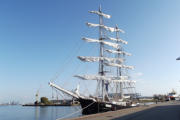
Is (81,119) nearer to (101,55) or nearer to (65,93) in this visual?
(65,93)

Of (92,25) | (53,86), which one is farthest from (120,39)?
(53,86)

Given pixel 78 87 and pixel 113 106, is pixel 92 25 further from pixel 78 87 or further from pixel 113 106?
pixel 113 106

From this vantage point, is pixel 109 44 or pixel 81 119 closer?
pixel 81 119

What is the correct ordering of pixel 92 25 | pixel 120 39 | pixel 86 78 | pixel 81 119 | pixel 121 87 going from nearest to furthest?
pixel 81 119 < pixel 86 78 < pixel 92 25 < pixel 121 87 < pixel 120 39

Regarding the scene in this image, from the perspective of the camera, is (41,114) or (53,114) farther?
(41,114)

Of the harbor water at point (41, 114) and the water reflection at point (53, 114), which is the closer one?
the water reflection at point (53, 114)

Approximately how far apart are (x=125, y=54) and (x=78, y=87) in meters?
34.0

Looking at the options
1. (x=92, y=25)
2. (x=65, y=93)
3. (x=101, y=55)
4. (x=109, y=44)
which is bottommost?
(x=65, y=93)

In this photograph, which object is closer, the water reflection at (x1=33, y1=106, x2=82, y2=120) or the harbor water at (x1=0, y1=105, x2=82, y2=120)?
the water reflection at (x1=33, y1=106, x2=82, y2=120)

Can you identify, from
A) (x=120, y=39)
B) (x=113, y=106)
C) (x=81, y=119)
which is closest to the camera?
(x=81, y=119)

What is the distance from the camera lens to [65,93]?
32938mm

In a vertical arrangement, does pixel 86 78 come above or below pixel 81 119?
above

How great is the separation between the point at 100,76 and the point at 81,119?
20438mm

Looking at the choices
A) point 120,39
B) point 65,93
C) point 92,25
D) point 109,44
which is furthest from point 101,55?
point 120,39
